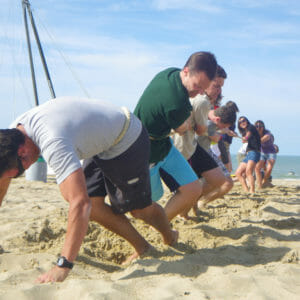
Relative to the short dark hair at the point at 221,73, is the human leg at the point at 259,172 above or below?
below

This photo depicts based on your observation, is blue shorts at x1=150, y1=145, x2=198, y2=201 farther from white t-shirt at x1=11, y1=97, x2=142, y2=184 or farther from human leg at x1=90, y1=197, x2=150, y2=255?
white t-shirt at x1=11, y1=97, x2=142, y2=184

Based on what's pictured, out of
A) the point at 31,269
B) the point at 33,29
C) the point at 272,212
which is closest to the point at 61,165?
the point at 31,269

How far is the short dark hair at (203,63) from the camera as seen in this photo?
3500 millimetres

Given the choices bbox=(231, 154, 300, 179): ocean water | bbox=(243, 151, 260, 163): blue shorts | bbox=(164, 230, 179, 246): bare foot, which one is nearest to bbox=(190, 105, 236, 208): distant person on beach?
bbox=(164, 230, 179, 246): bare foot

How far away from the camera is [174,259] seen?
321cm

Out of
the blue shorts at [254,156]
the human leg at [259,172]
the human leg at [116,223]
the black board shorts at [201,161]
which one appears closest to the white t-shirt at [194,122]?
the black board shorts at [201,161]

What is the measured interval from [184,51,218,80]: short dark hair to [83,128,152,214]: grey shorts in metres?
0.81

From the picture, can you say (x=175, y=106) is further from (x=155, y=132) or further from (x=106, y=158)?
(x=106, y=158)

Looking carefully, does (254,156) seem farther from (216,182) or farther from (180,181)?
(180,181)

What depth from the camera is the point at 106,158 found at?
293 cm

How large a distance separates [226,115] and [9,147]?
3.22 meters

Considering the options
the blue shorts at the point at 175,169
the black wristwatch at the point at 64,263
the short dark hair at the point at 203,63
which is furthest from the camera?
the blue shorts at the point at 175,169

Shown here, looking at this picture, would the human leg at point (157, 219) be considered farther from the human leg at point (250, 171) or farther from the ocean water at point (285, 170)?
the ocean water at point (285, 170)

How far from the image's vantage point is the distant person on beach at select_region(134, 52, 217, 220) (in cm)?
342
